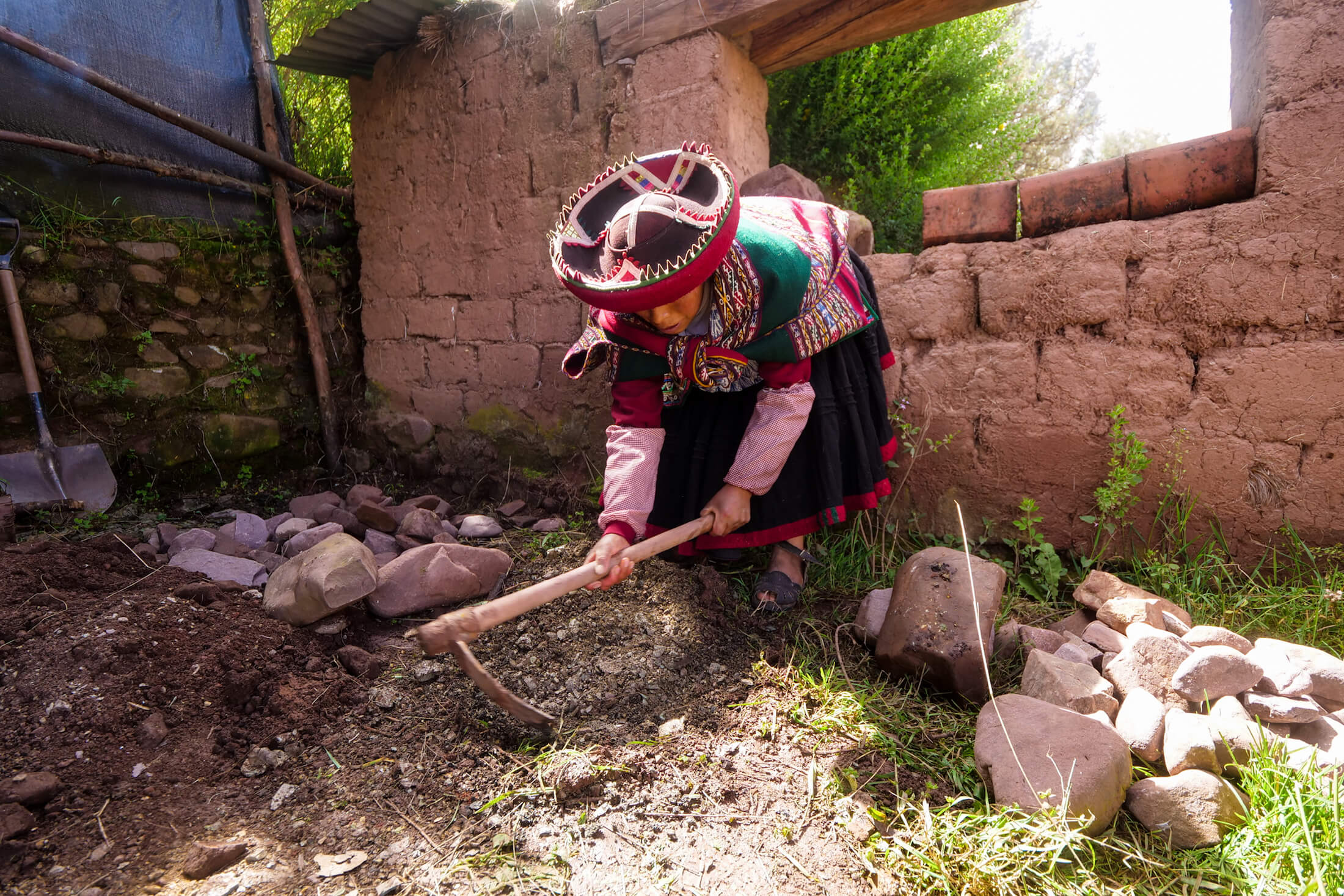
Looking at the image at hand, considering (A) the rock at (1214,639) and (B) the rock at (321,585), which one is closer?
(A) the rock at (1214,639)

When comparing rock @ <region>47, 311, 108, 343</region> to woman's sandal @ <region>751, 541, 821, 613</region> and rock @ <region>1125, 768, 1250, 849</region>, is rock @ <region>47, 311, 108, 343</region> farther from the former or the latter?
rock @ <region>1125, 768, 1250, 849</region>

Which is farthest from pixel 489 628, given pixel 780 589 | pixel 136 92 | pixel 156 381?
pixel 136 92

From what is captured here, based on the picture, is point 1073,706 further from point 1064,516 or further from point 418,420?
point 418,420

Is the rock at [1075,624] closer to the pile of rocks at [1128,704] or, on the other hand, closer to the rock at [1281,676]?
the pile of rocks at [1128,704]

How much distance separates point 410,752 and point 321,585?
0.65 meters

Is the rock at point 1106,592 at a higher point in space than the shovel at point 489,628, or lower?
lower

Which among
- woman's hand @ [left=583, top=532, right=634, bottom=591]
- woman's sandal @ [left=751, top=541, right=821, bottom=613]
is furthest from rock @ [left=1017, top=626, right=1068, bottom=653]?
woman's hand @ [left=583, top=532, right=634, bottom=591]

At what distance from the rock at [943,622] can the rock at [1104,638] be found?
0.27 metres

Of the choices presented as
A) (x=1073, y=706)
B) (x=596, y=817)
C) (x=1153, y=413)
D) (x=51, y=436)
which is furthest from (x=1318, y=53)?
(x=51, y=436)

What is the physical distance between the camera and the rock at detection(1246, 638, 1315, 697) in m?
1.53

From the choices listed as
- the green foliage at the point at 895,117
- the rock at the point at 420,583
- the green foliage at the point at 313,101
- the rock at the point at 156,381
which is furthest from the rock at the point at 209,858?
the green foliage at the point at 895,117

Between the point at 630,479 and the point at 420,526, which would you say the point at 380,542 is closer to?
the point at 420,526

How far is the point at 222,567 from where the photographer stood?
2.46m

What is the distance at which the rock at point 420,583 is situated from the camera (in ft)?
7.29
